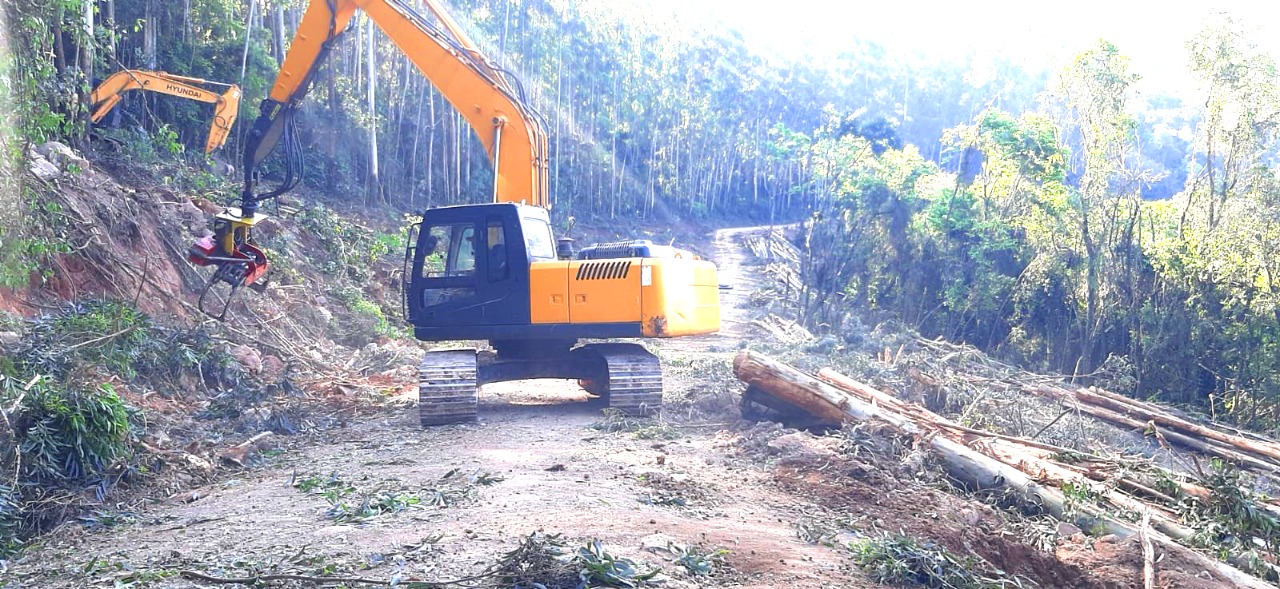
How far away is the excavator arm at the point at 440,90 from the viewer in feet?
35.3

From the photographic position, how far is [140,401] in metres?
9.23

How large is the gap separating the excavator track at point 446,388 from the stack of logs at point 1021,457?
2.86m

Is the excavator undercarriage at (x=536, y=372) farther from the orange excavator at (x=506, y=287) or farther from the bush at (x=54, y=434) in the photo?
the bush at (x=54, y=434)

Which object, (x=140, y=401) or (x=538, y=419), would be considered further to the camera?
(x=538, y=419)

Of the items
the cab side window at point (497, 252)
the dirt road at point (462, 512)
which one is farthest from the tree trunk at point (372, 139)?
the dirt road at point (462, 512)

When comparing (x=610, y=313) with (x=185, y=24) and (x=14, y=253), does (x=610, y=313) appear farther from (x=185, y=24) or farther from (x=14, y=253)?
(x=185, y=24)

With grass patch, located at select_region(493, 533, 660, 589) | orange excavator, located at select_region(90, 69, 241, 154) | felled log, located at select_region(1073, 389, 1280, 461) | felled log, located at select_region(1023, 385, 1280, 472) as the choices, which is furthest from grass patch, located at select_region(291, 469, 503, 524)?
orange excavator, located at select_region(90, 69, 241, 154)

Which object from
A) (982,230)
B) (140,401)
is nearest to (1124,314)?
(982,230)

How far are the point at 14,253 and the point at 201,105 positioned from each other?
51.5ft

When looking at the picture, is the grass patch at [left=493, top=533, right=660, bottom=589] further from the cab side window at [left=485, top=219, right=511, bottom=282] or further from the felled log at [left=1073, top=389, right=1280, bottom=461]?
the felled log at [left=1073, top=389, right=1280, bottom=461]

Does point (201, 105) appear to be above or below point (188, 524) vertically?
above

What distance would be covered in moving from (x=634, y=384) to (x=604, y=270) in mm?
1260

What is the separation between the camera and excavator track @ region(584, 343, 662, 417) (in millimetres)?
9938

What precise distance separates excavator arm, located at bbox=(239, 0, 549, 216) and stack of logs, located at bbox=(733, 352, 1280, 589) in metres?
3.45
